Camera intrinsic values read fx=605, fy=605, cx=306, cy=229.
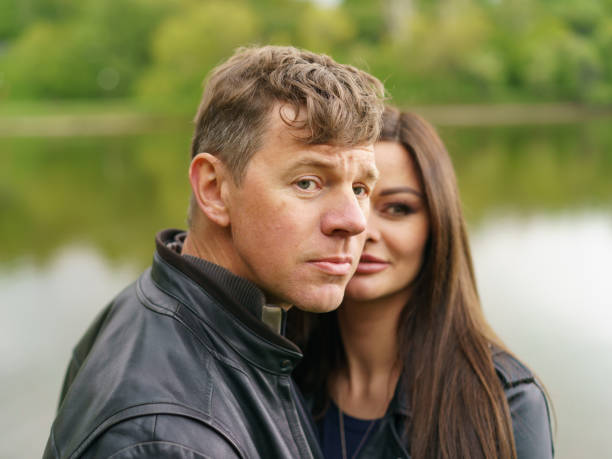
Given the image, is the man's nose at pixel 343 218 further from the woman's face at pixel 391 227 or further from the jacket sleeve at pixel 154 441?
the woman's face at pixel 391 227

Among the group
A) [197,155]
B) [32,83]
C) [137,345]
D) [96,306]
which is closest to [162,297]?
[137,345]

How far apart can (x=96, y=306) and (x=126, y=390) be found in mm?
9014

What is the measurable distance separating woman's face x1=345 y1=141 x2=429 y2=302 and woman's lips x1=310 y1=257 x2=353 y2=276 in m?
0.90

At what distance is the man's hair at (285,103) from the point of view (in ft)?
6.41

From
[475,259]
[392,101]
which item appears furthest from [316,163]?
[475,259]

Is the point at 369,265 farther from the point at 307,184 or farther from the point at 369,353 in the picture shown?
the point at 307,184

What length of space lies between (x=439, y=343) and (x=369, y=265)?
51 cm

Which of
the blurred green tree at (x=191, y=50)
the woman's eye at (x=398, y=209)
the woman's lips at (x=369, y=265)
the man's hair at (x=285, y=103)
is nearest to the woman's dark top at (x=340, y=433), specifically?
the woman's lips at (x=369, y=265)

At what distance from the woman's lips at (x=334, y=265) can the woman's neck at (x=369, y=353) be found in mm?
1097

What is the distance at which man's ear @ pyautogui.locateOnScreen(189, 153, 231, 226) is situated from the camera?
206 centimetres

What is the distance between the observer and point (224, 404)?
177 centimetres

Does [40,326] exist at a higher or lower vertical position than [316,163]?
lower

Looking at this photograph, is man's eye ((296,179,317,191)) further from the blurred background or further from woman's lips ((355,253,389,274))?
woman's lips ((355,253,389,274))

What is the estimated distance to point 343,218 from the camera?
2.00 metres
